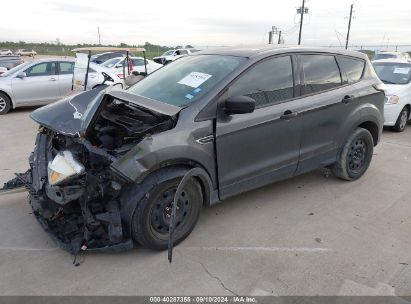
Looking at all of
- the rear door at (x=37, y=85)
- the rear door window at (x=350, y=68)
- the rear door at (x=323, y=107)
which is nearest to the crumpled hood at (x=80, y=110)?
the rear door at (x=323, y=107)

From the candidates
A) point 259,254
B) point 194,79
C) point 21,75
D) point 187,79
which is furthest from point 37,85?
point 259,254

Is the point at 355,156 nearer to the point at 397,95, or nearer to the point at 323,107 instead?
the point at 323,107

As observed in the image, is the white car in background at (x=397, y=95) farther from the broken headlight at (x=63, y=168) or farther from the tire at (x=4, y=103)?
the tire at (x=4, y=103)

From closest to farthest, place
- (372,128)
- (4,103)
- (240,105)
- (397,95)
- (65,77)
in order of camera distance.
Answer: (240,105)
(372,128)
(397,95)
(4,103)
(65,77)

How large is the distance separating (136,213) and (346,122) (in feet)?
9.49

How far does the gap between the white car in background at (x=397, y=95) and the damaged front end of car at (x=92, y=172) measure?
6.07 m

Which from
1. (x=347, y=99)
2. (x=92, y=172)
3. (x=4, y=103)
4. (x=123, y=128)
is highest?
(x=347, y=99)

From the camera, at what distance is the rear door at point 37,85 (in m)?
9.99

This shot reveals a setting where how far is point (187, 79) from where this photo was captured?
3.88m

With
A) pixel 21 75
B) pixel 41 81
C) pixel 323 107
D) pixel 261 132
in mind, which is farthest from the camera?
pixel 41 81

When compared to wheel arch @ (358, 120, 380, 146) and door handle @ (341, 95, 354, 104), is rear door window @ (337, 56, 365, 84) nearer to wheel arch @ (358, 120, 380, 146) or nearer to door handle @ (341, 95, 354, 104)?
door handle @ (341, 95, 354, 104)

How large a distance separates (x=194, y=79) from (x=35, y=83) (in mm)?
7843

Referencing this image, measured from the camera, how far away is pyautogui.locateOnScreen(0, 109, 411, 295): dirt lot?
2.91 meters

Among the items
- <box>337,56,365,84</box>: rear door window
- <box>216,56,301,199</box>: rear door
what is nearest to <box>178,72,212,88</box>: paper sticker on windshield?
<box>216,56,301,199</box>: rear door
